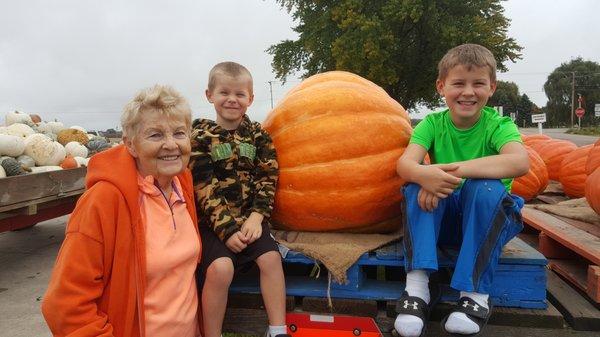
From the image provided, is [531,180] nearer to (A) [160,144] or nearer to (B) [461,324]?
(B) [461,324]

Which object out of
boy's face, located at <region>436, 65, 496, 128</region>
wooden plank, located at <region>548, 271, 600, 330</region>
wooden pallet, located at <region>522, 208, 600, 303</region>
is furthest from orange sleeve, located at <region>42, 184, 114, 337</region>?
wooden pallet, located at <region>522, 208, 600, 303</region>

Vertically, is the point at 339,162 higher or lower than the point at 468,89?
lower

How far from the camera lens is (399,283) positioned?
7.51ft

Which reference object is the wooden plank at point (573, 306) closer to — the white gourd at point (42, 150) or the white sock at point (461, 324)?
the white sock at point (461, 324)

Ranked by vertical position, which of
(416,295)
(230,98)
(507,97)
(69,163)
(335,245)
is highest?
(507,97)

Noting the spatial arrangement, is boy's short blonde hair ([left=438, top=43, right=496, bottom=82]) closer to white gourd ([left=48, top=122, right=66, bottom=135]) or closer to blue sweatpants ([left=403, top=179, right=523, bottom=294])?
blue sweatpants ([left=403, top=179, right=523, bottom=294])

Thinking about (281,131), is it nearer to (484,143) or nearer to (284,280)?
(284,280)

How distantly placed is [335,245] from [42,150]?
14.5ft

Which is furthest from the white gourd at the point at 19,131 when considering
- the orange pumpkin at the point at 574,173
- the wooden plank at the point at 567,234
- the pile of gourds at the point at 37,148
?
the orange pumpkin at the point at 574,173

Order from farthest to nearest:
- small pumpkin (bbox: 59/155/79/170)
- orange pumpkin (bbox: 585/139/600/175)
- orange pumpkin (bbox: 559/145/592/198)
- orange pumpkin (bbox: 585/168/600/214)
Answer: small pumpkin (bbox: 59/155/79/170), orange pumpkin (bbox: 559/145/592/198), orange pumpkin (bbox: 585/139/600/175), orange pumpkin (bbox: 585/168/600/214)

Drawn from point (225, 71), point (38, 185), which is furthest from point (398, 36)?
point (225, 71)

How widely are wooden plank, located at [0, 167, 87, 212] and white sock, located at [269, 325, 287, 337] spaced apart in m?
2.86

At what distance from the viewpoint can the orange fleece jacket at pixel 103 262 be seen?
5.25ft

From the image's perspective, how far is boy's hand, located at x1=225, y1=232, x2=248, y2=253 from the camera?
7.09ft
